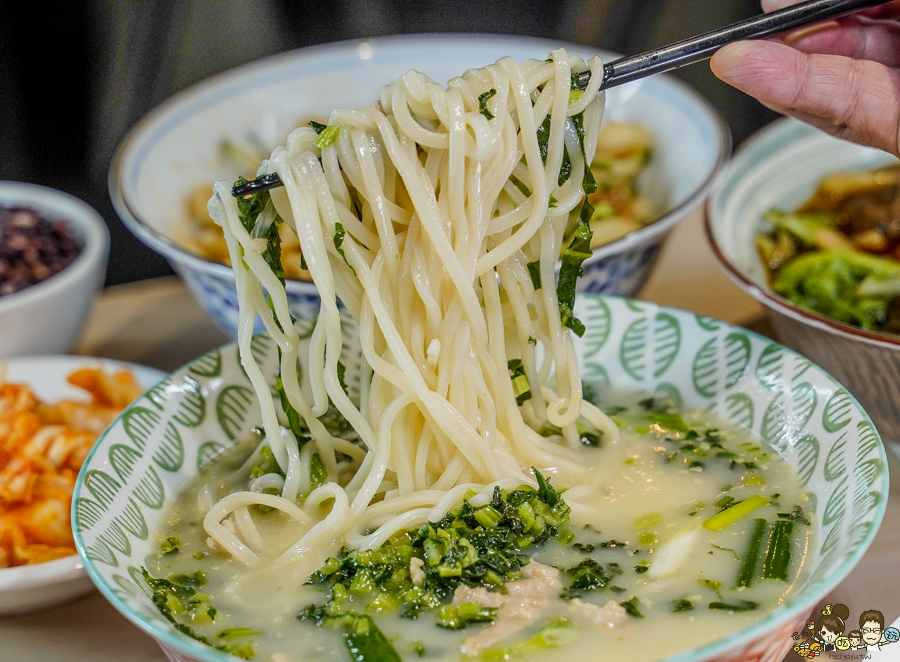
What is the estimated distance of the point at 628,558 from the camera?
150cm

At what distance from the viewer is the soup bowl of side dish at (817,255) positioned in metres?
1.84

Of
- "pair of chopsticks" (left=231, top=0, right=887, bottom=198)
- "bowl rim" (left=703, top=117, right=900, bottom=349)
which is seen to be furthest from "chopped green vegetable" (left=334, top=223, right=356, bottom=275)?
"bowl rim" (left=703, top=117, right=900, bottom=349)

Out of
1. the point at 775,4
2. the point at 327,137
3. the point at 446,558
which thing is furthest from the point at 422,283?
the point at 775,4

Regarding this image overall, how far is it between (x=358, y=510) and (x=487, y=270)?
53 centimetres

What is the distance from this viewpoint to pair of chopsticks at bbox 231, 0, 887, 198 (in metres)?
1.46

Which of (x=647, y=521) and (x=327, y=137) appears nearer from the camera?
(x=327, y=137)

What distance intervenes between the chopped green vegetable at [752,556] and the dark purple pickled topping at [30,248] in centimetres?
205

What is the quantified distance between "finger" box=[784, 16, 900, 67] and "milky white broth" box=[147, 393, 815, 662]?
0.93m

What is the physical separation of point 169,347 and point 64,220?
54 centimetres

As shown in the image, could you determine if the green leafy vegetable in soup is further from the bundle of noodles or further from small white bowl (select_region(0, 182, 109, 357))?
small white bowl (select_region(0, 182, 109, 357))

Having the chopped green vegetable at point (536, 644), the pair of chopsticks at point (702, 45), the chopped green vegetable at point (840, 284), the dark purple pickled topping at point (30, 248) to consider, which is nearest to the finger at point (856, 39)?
the pair of chopsticks at point (702, 45)

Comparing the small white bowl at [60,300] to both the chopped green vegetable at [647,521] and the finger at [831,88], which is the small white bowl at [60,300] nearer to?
the chopped green vegetable at [647,521]

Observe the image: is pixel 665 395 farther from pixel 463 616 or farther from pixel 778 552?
pixel 463 616

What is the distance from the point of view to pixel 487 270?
1.57 m
